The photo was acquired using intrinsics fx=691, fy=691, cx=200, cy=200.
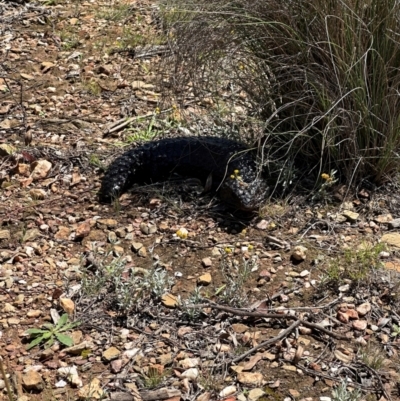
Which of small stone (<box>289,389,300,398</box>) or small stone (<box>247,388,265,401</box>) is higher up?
small stone (<box>289,389,300,398</box>)

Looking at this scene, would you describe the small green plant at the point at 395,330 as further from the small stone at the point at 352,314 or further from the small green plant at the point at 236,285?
the small green plant at the point at 236,285

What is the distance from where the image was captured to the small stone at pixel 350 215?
3548mm

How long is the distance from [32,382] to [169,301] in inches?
27.7

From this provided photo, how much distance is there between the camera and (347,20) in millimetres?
3367

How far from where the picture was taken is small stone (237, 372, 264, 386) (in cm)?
265

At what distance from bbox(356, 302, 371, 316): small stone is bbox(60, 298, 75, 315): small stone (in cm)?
123

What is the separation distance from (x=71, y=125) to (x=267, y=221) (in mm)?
1615

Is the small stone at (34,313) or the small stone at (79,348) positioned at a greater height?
the small stone at (79,348)

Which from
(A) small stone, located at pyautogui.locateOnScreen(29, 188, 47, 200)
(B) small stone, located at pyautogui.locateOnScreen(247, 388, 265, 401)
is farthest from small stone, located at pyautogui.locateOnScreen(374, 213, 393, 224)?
(A) small stone, located at pyautogui.locateOnScreen(29, 188, 47, 200)

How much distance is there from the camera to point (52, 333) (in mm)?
2848

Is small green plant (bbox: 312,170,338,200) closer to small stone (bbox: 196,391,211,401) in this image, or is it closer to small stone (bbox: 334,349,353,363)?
small stone (bbox: 334,349,353,363)

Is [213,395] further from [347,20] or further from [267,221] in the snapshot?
[347,20]

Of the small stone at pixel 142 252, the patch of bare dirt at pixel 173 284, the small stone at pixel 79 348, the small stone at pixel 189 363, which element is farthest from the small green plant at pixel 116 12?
the small stone at pixel 189 363

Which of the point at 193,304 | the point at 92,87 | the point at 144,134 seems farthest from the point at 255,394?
the point at 92,87
